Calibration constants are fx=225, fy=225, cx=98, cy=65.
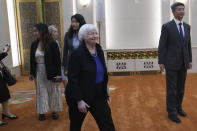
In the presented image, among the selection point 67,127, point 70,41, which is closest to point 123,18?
point 70,41

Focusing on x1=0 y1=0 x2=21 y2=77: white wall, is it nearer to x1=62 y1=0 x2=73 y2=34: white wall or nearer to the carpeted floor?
the carpeted floor

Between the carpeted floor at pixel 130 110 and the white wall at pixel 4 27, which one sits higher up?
the white wall at pixel 4 27

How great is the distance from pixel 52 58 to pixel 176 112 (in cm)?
209

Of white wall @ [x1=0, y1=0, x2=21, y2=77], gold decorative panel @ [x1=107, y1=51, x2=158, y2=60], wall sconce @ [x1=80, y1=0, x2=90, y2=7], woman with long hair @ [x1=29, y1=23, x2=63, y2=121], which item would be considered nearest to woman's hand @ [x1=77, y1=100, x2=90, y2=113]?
woman with long hair @ [x1=29, y1=23, x2=63, y2=121]

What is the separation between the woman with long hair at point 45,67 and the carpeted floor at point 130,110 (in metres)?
0.30

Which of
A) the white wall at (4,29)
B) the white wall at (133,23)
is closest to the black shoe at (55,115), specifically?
the white wall at (4,29)

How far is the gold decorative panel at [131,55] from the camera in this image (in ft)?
24.5

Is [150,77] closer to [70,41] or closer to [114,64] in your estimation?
[114,64]

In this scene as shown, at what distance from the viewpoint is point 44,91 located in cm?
360

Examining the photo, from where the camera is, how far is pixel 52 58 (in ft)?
11.6

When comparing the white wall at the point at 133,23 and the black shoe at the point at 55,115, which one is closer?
the black shoe at the point at 55,115

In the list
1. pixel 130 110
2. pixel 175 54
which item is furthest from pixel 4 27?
pixel 175 54

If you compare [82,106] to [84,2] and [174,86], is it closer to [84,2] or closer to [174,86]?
[174,86]

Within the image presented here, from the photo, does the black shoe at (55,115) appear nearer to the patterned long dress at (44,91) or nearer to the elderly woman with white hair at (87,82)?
the patterned long dress at (44,91)
